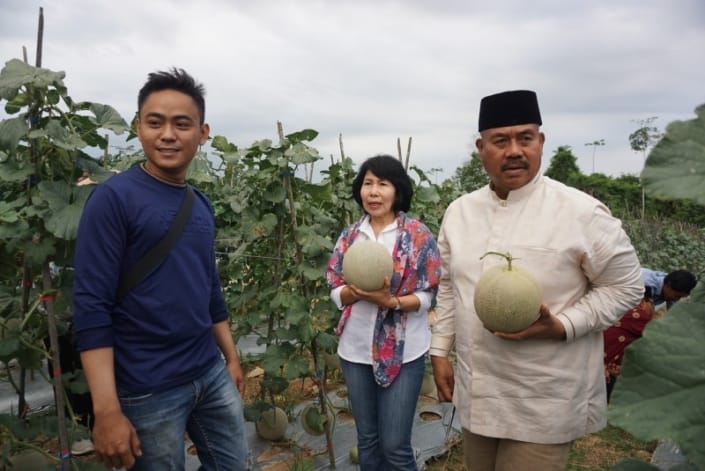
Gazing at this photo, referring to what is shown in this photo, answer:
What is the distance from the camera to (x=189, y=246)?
190 cm

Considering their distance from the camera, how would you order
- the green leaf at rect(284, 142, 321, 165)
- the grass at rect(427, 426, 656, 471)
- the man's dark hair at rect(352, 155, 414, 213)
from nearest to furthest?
the man's dark hair at rect(352, 155, 414, 213) < the green leaf at rect(284, 142, 321, 165) < the grass at rect(427, 426, 656, 471)

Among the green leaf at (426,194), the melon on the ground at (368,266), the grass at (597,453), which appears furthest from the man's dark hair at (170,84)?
the green leaf at (426,194)

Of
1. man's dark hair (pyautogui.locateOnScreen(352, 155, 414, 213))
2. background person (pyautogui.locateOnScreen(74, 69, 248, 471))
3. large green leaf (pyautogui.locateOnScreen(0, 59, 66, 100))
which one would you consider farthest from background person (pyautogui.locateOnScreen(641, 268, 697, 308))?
large green leaf (pyautogui.locateOnScreen(0, 59, 66, 100))

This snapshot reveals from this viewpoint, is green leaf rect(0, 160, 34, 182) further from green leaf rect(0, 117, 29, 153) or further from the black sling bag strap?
the black sling bag strap

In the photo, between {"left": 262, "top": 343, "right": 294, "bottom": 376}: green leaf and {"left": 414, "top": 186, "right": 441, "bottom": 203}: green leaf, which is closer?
{"left": 262, "top": 343, "right": 294, "bottom": 376}: green leaf

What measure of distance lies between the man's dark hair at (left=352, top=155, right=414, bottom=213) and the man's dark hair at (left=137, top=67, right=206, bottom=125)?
0.99 m

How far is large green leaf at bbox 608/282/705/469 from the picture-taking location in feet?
1.98

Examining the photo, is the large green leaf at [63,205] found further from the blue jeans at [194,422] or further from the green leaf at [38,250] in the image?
the blue jeans at [194,422]

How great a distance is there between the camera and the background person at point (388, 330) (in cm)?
241

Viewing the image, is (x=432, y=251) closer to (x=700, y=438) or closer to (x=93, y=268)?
(x=93, y=268)

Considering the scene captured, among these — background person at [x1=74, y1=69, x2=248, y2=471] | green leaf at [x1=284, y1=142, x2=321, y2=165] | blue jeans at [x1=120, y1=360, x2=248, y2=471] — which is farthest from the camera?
green leaf at [x1=284, y1=142, x2=321, y2=165]

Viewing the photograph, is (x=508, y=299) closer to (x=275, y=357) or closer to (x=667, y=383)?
(x=667, y=383)

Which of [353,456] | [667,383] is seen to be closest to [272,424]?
[353,456]

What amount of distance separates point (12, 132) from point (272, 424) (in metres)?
2.63
